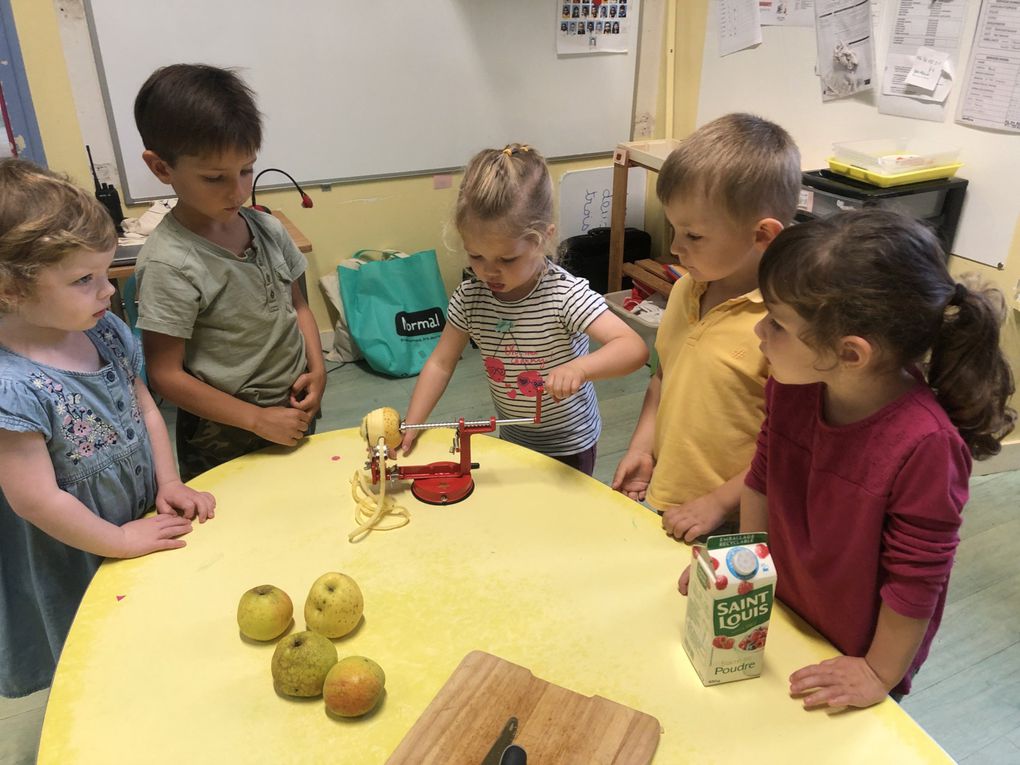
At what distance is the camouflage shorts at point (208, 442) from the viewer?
160cm

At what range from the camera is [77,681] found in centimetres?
92

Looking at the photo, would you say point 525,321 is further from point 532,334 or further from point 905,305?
point 905,305

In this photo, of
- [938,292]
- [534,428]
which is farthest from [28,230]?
[938,292]

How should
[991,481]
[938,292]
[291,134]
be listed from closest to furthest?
[938,292], [991,481], [291,134]

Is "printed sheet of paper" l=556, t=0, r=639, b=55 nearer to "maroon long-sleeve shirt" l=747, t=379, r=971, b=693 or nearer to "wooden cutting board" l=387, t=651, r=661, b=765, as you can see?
"maroon long-sleeve shirt" l=747, t=379, r=971, b=693

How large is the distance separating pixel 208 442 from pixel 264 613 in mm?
757

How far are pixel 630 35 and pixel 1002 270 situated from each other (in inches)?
82.8

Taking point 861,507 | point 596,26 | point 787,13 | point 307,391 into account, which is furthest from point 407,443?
point 596,26

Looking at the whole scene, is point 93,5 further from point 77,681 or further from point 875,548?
point 875,548

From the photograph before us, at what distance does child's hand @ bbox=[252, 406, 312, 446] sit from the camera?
1385 millimetres

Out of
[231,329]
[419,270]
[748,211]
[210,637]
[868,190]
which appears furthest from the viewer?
[419,270]

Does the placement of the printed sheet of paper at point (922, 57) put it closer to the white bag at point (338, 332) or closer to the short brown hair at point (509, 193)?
the short brown hair at point (509, 193)

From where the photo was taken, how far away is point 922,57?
2.56 metres

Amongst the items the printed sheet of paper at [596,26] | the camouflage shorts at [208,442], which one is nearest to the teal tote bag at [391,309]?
the printed sheet of paper at [596,26]
